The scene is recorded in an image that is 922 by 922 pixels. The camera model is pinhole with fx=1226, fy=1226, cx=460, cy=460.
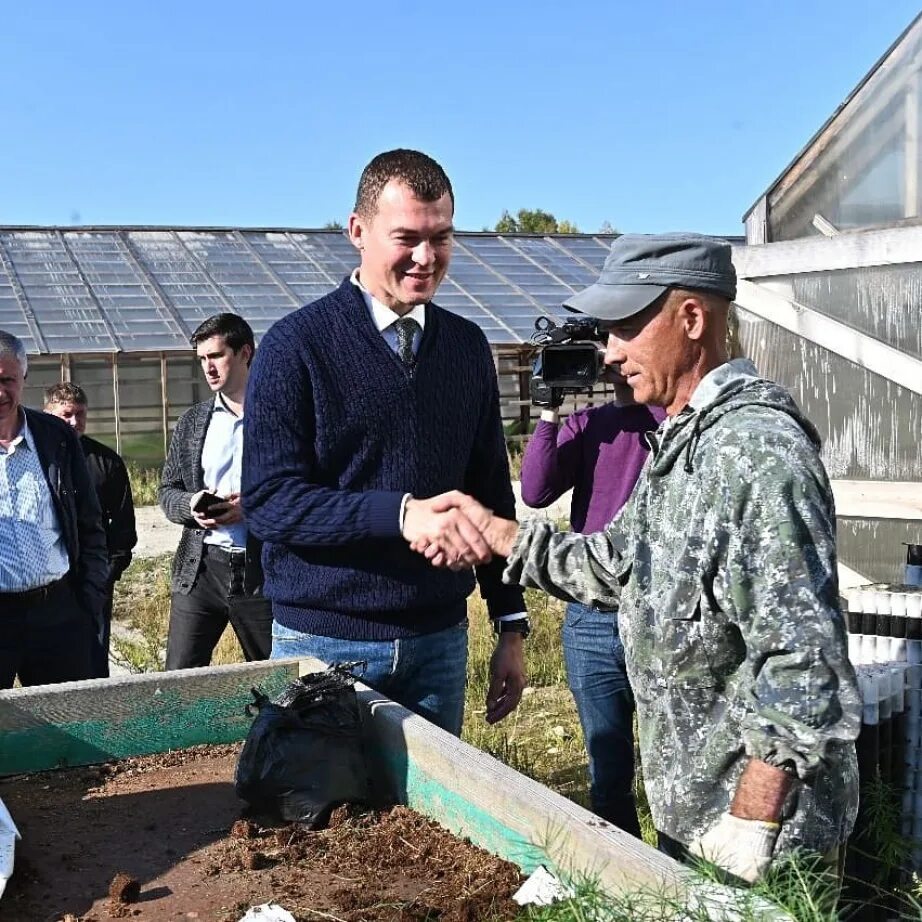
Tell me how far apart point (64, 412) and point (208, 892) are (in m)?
4.16

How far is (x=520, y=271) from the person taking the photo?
22.5m

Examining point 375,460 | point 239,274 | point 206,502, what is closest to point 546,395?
point 375,460

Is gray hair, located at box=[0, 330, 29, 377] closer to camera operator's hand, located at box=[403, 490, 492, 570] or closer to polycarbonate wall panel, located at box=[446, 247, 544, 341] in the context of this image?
camera operator's hand, located at box=[403, 490, 492, 570]

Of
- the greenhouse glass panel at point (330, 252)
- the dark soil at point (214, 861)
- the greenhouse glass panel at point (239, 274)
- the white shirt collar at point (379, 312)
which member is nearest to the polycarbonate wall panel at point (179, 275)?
the greenhouse glass panel at point (239, 274)

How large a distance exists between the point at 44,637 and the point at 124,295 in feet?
53.9

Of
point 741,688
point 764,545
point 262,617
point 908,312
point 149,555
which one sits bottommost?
point 149,555

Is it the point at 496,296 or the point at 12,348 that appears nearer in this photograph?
the point at 12,348

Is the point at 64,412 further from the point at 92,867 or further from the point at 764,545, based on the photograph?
the point at 764,545

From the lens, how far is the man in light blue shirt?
4.70 metres

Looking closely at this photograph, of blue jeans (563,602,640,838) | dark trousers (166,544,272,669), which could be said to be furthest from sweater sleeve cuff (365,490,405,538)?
dark trousers (166,544,272,669)

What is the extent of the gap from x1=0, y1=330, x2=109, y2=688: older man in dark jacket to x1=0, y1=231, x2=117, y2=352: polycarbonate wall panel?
13.8 meters

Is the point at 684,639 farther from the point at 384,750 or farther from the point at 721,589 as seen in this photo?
the point at 384,750

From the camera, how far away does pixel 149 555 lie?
11531 millimetres

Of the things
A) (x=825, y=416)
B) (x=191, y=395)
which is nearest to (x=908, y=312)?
(x=825, y=416)
